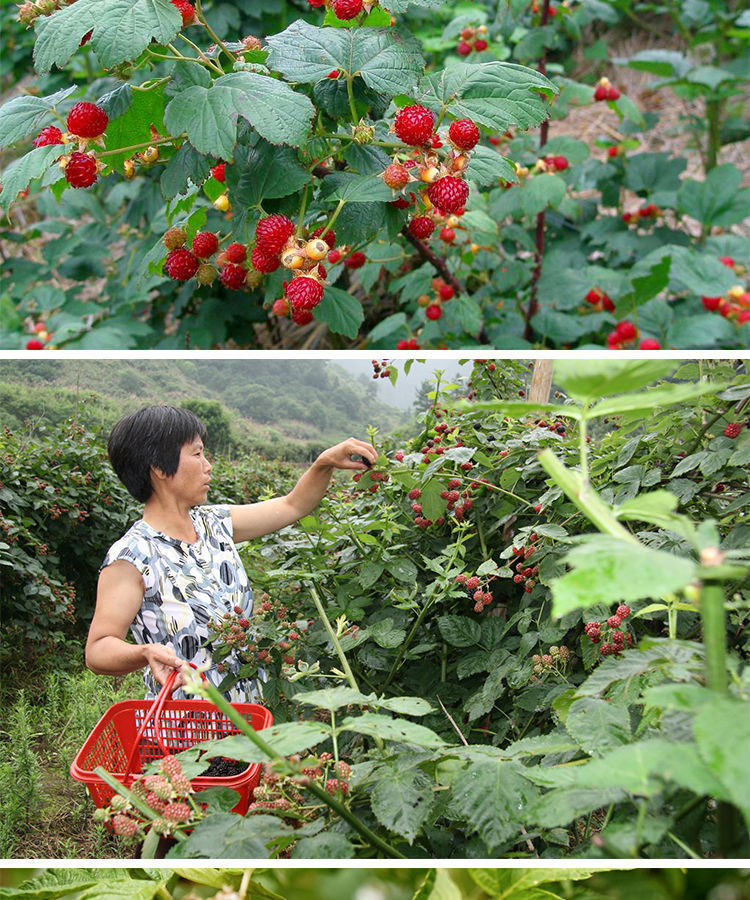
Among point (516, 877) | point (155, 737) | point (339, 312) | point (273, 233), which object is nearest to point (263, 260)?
point (273, 233)

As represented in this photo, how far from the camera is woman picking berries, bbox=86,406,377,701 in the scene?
0.62m

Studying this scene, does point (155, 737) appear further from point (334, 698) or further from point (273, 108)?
point (273, 108)

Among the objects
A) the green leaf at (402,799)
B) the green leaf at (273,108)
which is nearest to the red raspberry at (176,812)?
the green leaf at (402,799)

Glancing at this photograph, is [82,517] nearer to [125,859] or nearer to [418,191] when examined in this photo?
[125,859]

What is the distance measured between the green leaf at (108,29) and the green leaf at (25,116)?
0.25 feet

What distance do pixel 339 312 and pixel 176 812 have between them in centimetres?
48

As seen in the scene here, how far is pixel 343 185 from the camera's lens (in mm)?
714

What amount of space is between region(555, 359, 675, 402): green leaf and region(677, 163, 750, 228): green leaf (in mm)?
1519

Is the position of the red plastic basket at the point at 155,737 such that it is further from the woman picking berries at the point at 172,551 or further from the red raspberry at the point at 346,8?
the red raspberry at the point at 346,8

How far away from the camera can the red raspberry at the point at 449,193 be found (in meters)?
0.67

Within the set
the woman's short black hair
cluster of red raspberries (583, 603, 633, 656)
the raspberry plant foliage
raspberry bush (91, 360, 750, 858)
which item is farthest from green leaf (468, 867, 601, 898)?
the raspberry plant foliage

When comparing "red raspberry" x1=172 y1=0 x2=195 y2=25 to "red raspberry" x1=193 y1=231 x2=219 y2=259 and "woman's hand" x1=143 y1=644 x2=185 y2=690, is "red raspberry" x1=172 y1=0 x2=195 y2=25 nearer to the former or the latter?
"red raspberry" x1=193 y1=231 x2=219 y2=259

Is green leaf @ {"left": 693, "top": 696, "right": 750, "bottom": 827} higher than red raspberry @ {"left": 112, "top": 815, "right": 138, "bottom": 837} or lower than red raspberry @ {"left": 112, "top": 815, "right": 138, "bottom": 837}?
higher

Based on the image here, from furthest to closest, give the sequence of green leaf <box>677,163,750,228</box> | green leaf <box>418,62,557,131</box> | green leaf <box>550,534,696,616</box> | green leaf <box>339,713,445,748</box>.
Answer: green leaf <box>677,163,750,228</box> → green leaf <box>418,62,557,131</box> → green leaf <box>339,713,445,748</box> → green leaf <box>550,534,696,616</box>
